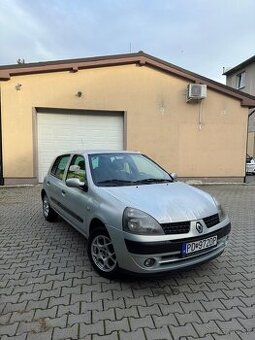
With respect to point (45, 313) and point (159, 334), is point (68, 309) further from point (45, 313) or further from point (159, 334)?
point (159, 334)

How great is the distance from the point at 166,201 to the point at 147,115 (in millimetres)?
8652

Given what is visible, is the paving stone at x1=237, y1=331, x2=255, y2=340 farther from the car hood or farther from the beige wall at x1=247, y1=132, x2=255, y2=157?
the beige wall at x1=247, y1=132, x2=255, y2=157

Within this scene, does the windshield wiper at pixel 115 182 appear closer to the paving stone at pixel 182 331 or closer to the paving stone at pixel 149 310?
the paving stone at pixel 149 310

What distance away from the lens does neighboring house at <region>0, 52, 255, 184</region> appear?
10.5m

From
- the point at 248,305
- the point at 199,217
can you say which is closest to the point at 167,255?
the point at 199,217

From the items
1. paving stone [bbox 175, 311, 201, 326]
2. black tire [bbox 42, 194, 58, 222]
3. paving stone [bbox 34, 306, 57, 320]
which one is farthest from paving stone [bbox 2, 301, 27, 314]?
black tire [bbox 42, 194, 58, 222]

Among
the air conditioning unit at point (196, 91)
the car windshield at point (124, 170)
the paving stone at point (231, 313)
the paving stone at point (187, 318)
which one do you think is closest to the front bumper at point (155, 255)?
the paving stone at point (187, 318)

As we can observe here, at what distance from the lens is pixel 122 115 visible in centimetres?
1164

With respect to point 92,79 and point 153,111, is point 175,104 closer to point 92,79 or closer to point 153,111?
point 153,111

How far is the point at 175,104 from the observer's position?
11945 mm

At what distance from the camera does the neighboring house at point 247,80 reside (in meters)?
23.6

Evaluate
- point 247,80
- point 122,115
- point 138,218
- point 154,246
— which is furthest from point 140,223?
point 247,80

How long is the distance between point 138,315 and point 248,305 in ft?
3.79

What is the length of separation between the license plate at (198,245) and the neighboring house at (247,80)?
72.0ft
